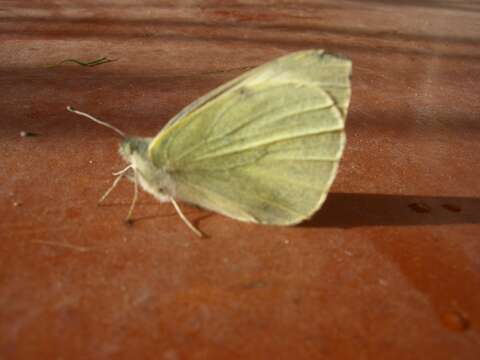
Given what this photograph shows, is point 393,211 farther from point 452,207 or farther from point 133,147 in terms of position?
point 133,147

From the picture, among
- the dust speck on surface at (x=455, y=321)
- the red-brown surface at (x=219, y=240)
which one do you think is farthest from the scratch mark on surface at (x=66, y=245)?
the dust speck on surface at (x=455, y=321)

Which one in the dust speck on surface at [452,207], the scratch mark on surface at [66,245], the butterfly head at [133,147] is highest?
the butterfly head at [133,147]

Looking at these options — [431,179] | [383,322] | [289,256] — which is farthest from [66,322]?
[431,179]

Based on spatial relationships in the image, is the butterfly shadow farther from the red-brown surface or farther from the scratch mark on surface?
the scratch mark on surface

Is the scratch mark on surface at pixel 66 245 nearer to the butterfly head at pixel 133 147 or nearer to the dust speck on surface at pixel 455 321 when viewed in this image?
the butterfly head at pixel 133 147

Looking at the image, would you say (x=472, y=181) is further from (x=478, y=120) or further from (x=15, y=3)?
(x=15, y=3)

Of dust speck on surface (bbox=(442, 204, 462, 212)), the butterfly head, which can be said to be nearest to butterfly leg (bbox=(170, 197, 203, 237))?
the butterfly head

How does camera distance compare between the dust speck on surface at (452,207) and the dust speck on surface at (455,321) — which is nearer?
the dust speck on surface at (455,321)

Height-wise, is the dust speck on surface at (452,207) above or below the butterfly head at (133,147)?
below
